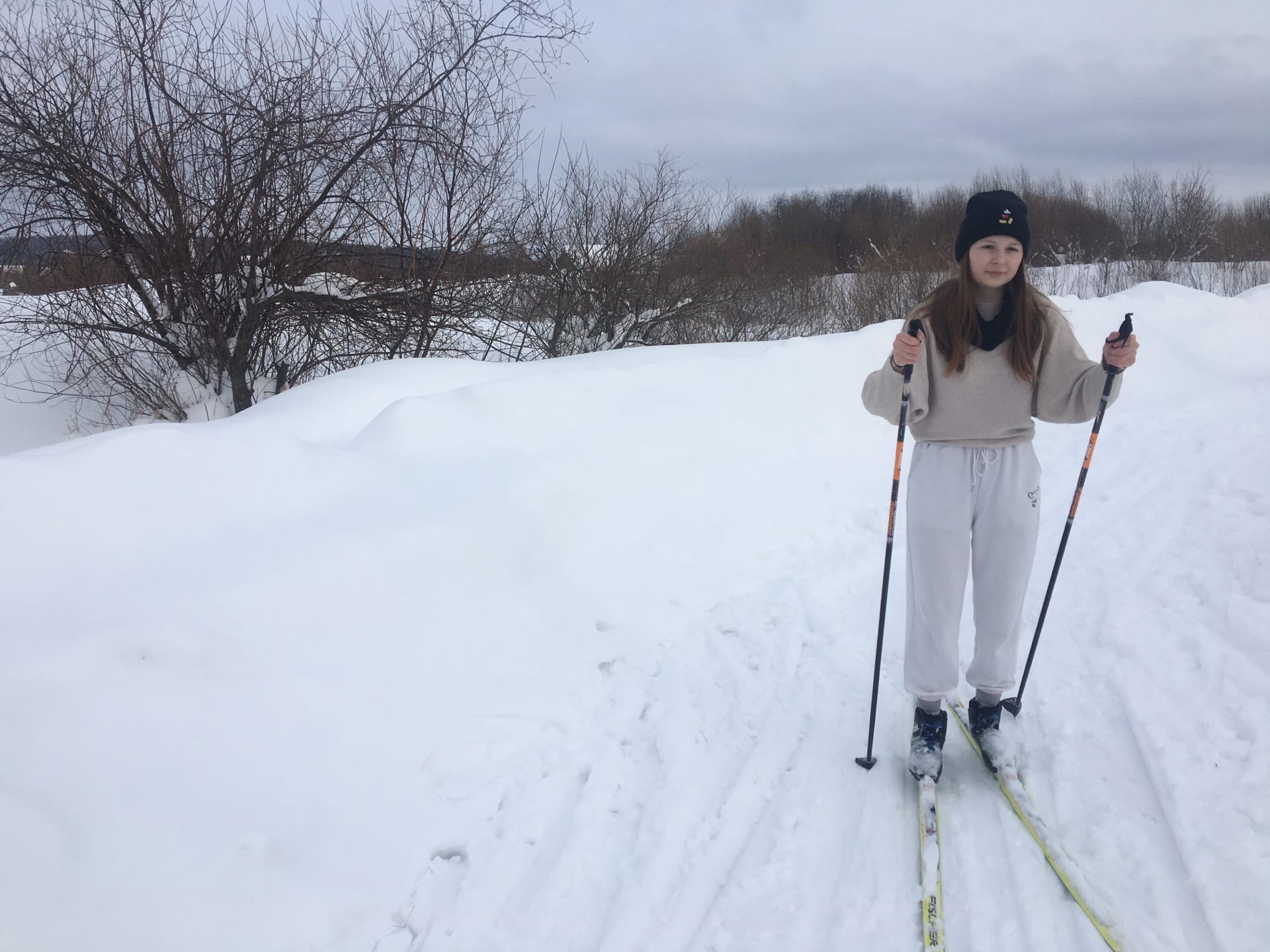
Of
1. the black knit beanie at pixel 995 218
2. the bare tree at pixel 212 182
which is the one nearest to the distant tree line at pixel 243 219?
the bare tree at pixel 212 182

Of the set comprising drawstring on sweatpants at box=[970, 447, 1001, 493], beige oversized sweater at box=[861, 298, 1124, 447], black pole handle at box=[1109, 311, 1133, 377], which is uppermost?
black pole handle at box=[1109, 311, 1133, 377]

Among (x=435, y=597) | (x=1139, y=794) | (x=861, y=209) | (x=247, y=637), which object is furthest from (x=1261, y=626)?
(x=861, y=209)

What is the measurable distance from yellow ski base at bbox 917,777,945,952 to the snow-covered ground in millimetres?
45

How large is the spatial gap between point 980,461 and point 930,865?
1346 mm

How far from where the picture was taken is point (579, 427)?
5.63 m

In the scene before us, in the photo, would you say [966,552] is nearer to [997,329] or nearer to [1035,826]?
[997,329]

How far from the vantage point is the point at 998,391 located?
2.71 m

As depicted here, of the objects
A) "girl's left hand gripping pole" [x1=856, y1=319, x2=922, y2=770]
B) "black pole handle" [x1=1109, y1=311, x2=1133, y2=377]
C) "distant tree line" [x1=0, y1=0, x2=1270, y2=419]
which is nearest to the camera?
"black pole handle" [x1=1109, y1=311, x2=1133, y2=377]

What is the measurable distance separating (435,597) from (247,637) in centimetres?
87

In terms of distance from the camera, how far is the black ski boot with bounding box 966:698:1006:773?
2.88 meters

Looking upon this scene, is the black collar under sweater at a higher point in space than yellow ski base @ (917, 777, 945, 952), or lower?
higher

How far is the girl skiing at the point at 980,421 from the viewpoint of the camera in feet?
8.79

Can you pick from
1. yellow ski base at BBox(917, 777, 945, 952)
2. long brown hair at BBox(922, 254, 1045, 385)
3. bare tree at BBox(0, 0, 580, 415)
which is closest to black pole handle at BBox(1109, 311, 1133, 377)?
long brown hair at BBox(922, 254, 1045, 385)

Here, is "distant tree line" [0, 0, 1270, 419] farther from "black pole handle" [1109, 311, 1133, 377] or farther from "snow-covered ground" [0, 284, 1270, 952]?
"black pole handle" [1109, 311, 1133, 377]
